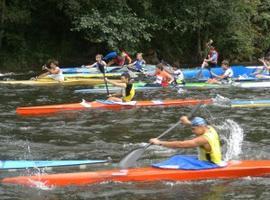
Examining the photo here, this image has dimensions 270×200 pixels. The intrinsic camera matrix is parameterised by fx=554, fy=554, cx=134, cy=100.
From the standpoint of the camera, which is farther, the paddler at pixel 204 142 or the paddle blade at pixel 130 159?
the paddle blade at pixel 130 159

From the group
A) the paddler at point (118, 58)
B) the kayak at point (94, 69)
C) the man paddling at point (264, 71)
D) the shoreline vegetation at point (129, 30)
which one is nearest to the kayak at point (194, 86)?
the man paddling at point (264, 71)

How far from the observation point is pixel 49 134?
42.8 ft

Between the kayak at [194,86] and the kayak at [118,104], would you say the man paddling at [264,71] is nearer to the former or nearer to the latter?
the kayak at [194,86]

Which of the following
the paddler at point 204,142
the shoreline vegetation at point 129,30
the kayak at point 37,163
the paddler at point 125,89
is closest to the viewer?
the paddler at point 204,142

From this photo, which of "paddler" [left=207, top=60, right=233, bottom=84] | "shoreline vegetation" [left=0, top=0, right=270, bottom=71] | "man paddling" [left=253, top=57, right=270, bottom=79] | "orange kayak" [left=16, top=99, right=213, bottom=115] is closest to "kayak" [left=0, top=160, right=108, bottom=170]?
"orange kayak" [left=16, top=99, right=213, bottom=115]

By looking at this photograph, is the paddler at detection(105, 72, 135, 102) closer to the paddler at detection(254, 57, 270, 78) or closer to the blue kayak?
the blue kayak

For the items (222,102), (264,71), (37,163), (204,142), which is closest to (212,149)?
(204,142)

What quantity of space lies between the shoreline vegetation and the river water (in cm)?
1269

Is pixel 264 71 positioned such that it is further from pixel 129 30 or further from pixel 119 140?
pixel 119 140

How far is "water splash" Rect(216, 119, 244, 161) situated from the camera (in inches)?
444

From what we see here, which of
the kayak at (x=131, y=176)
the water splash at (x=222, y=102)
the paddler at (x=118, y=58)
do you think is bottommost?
the paddler at (x=118, y=58)

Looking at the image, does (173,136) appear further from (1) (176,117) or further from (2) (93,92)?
(2) (93,92)

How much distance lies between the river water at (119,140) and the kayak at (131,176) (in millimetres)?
97

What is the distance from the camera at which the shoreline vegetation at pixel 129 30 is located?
3153 cm
